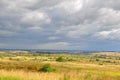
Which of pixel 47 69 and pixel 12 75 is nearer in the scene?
pixel 12 75

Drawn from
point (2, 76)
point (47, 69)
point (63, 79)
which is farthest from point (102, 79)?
point (47, 69)

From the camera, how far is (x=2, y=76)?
18.9 metres

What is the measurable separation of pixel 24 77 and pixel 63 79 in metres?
2.46

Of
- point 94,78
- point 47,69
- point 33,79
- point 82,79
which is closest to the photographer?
point 33,79

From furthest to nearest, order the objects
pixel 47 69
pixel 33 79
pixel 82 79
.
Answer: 1. pixel 47 69
2. pixel 82 79
3. pixel 33 79

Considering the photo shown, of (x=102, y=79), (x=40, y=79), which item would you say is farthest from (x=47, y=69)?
(x=40, y=79)

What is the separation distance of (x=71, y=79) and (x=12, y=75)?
12.4 ft

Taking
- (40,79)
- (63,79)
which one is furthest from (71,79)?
(40,79)

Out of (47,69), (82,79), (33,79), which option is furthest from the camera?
(47,69)

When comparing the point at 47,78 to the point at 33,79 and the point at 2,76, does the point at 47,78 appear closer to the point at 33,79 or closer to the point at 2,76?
the point at 33,79

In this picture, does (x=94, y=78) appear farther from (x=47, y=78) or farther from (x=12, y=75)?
(x=12, y=75)

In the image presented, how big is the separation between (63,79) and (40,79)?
1.58 metres

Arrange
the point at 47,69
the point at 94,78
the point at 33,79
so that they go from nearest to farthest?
the point at 33,79 < the point at 94,78 < the point at 47,69

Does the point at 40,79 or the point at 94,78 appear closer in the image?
the point at 40,79
